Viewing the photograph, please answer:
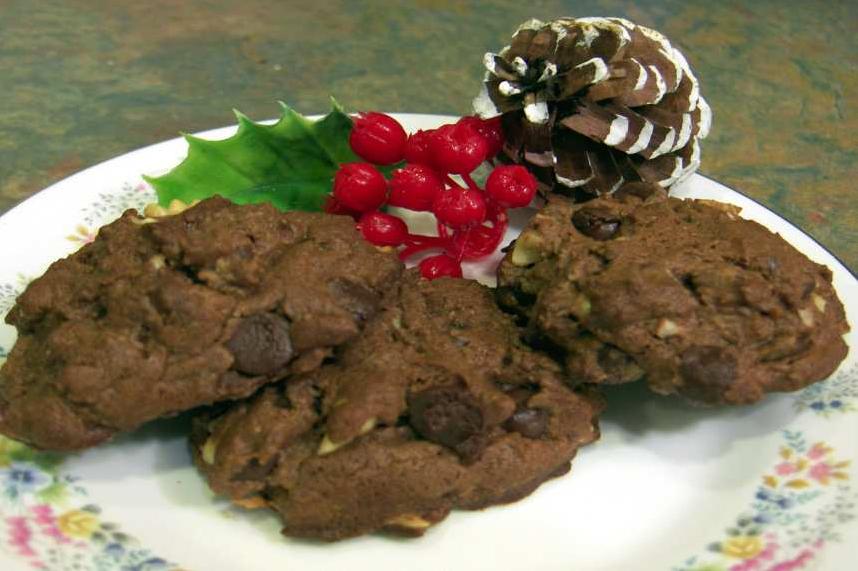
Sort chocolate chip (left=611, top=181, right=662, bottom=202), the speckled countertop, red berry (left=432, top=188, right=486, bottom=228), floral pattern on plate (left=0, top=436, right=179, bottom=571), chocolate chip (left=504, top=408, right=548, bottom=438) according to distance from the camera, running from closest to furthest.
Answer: floral pattern on plate (left=0, top=436, right=179, bottom=571), chocolate chip (left=504, top=408, right=548, bottom=438), chocolate chip (left=611, top=181, right=662, bottom=202), red berry (left=432, top=188, right=486, bottom=228), the speckled countertop

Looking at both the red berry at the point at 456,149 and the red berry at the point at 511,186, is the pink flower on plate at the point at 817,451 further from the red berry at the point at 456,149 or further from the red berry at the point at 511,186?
the red berry at the point at 456,149

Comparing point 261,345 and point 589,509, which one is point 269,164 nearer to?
point 261,345

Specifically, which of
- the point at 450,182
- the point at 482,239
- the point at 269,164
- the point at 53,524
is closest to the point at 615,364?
the point at 482,239

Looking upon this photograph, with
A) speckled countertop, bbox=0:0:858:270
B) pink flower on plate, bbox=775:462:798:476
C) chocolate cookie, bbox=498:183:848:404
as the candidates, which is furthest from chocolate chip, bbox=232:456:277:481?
speckled countertop, bbox=0:0:858:270

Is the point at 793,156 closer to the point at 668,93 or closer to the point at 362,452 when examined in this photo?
the point at 668,93

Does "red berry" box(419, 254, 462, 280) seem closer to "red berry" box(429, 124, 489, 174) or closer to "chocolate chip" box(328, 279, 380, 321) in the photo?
"red berry" box(429, 124, 489, 174)

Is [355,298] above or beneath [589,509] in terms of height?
above

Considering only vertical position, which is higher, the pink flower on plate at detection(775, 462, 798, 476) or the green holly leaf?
the green holly leaf
